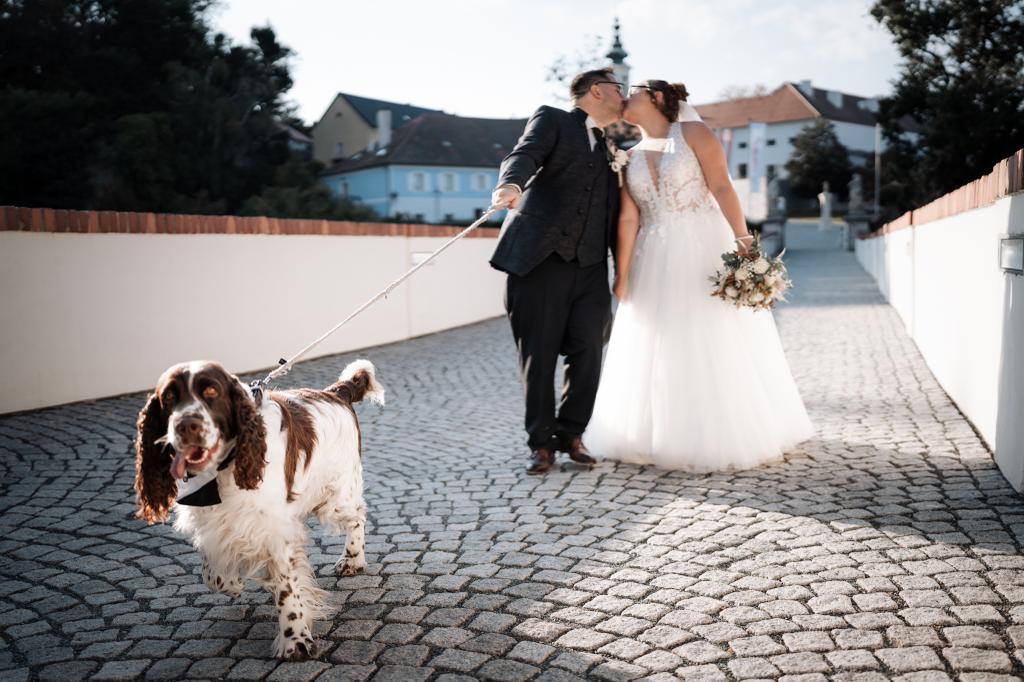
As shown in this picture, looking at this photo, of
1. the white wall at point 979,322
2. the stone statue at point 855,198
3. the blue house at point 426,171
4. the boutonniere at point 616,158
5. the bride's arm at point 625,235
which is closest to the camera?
the white wall at point 979,322

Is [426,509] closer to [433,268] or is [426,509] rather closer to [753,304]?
[753,304]

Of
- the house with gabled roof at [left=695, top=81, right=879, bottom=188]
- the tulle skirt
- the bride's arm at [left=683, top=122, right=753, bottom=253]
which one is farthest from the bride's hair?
the house with gabled roof at [left=695, top=81, right=879, bottom=188]

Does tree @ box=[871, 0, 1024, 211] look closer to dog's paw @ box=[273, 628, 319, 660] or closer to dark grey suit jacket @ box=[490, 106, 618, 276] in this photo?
dark grey suit jacket @ box=[490, 106, 618, 276]

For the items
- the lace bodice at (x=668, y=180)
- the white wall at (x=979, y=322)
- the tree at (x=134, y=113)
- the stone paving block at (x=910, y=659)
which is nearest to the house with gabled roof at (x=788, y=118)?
the tree at (x=134, y=113)

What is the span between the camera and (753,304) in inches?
231

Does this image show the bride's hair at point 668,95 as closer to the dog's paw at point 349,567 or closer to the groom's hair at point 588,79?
the groom's hair at point 588,79

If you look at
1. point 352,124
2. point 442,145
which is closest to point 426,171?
point 442,145

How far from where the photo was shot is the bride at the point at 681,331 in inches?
233

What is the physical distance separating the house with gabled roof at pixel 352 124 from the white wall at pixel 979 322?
2616 inches

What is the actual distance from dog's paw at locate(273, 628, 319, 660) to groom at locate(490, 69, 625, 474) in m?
2.78

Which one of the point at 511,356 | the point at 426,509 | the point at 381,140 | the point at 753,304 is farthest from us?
the point at 381,140

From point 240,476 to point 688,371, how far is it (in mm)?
3546

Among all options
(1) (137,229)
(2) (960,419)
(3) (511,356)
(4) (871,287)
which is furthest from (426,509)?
(4) (871,287)

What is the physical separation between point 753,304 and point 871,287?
18407 millimetres
